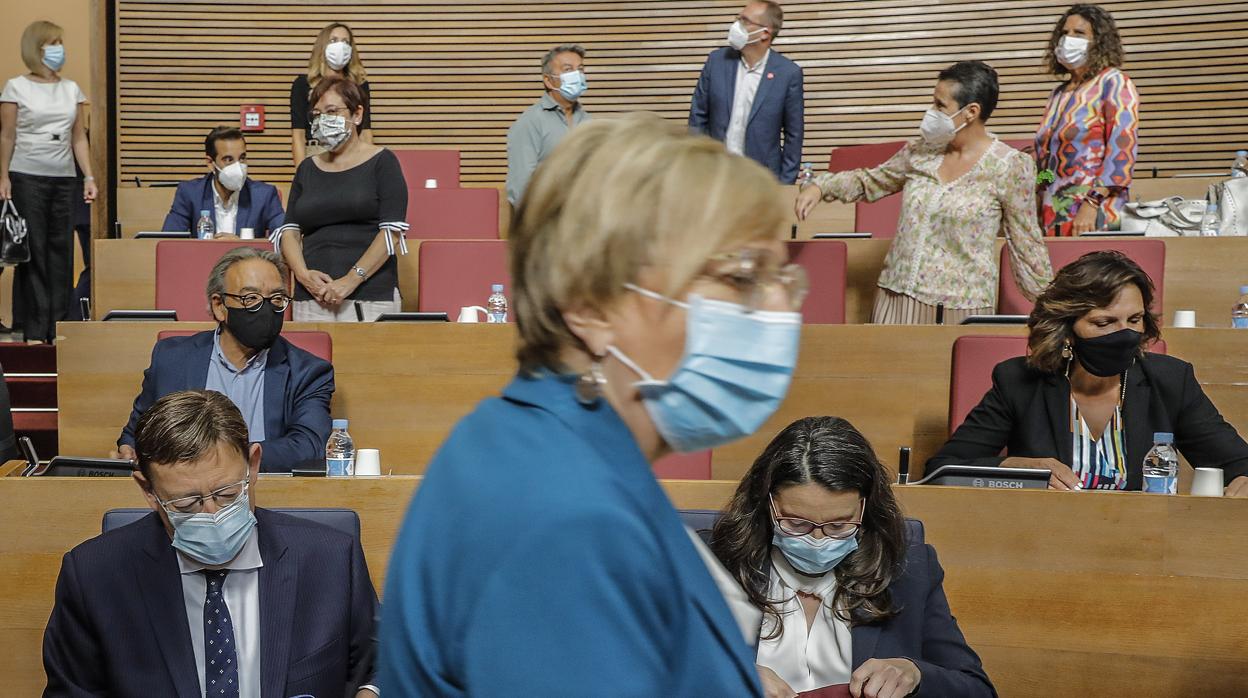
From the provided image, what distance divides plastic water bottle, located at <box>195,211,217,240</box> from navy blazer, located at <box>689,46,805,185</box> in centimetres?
214

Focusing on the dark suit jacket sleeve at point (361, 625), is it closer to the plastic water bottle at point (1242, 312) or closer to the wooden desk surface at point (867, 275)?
the wooden desk surface at point (867, 275)

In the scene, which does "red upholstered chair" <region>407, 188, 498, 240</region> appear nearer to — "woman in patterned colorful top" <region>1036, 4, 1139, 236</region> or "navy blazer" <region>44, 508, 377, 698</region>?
"woman in patterned colorful top" <region>1036, 4, 1139, 236</region>

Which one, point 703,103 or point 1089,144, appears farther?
point 703,103

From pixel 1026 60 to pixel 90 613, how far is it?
655cm

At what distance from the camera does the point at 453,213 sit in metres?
5.80

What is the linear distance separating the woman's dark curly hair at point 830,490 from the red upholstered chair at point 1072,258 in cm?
225

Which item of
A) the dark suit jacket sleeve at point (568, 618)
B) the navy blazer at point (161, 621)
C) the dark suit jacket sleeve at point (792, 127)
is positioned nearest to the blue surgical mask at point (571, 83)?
the dark suit jacket sleeve at point (792, 127)

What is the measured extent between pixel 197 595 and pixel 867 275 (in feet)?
10.7

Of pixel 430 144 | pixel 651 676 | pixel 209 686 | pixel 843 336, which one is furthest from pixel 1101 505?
pixel 430 144

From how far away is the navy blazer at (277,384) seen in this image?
3.40 meters

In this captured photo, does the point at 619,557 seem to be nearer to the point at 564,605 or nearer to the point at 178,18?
the point at 564,605

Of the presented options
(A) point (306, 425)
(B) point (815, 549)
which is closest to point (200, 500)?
(B) point (815, 549)

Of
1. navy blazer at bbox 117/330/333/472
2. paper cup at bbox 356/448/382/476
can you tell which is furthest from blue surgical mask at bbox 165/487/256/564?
navy blazer at bbox 117/330/333/472

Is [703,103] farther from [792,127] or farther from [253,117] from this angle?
[253,117]
